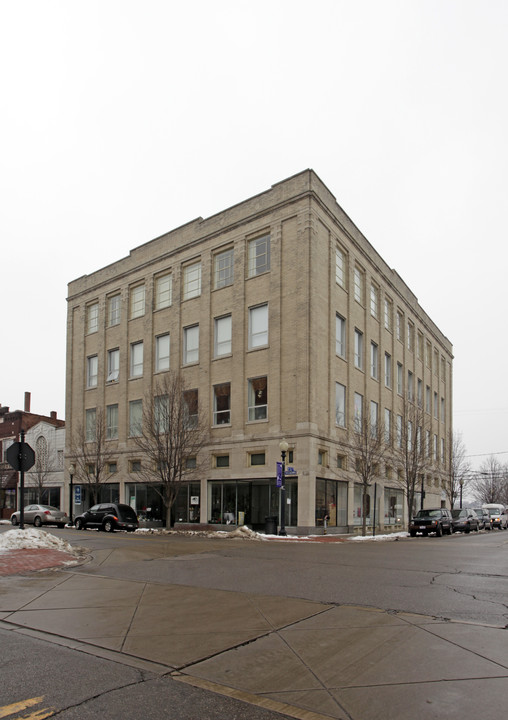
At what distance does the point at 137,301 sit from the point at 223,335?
9470 mm

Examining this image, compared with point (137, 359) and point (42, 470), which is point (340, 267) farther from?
point (42, 470)

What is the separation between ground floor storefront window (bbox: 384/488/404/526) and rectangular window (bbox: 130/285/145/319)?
2111 cm

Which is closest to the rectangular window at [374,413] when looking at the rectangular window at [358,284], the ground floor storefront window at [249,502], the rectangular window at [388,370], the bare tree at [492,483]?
the rectangular window at [388,370]

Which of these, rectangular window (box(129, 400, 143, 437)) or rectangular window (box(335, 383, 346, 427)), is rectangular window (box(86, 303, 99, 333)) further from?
rectangular window (box(335, 383, 346, 427))

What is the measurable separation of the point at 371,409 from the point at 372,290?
A: 27.2ft

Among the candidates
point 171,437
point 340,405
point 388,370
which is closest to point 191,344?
point 171,437

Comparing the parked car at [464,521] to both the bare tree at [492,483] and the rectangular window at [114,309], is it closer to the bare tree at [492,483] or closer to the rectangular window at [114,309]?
the rectangular window at [114,309]

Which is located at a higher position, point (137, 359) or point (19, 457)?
point (137, 359)

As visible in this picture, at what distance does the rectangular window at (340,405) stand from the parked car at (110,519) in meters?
12.4

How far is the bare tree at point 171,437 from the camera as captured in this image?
3400 centimetres

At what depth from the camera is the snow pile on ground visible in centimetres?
1605

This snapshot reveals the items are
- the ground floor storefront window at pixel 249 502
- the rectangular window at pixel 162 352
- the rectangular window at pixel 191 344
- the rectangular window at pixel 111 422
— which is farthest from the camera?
the rectangular window at pixel 111 422

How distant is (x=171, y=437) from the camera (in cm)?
3412

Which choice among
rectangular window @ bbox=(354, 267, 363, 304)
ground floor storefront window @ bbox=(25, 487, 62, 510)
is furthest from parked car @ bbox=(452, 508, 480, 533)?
ground floor storefront window @ bbox=(25, 487, 62, 510)
